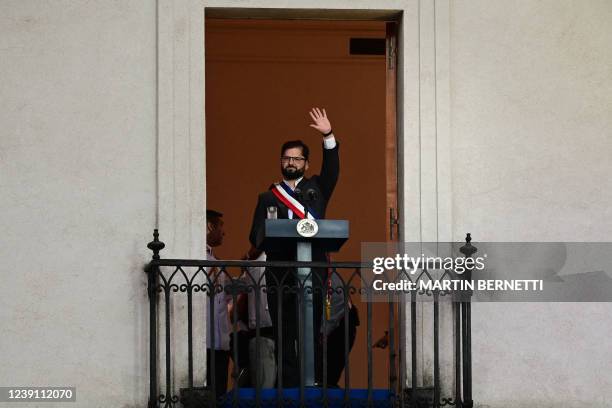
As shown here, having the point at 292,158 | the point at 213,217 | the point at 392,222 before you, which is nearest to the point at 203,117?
the point at 292,158

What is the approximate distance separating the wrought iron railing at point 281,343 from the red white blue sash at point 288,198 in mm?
440

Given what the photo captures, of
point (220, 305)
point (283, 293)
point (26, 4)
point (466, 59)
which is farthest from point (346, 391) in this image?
point (26, 4)

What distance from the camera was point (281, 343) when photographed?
966 centimetres

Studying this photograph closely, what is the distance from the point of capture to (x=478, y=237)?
1011 centimetres

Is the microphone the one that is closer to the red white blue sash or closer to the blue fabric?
the red white blue sash

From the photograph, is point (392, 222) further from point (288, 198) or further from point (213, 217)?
point (213, 217)

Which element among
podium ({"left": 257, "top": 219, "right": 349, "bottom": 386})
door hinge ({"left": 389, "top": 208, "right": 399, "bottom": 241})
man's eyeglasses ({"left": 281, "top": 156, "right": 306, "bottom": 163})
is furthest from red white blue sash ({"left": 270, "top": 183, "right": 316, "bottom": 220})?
door hinge ({"left": 389, "top": 208, "right": 399, "bottom": 241})

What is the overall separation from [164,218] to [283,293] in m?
0.79

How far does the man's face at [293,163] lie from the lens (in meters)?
10.5

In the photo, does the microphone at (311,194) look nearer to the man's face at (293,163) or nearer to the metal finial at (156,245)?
the man's face at (293,163)

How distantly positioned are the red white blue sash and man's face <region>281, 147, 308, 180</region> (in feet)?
0.25

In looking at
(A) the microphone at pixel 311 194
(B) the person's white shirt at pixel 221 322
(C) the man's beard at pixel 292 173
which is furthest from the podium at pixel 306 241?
(B) the person's white shirt at pixel 221 322

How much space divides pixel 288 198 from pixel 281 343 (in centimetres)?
106

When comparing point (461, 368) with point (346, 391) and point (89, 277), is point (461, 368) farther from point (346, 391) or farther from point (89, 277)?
point (89, 277)
